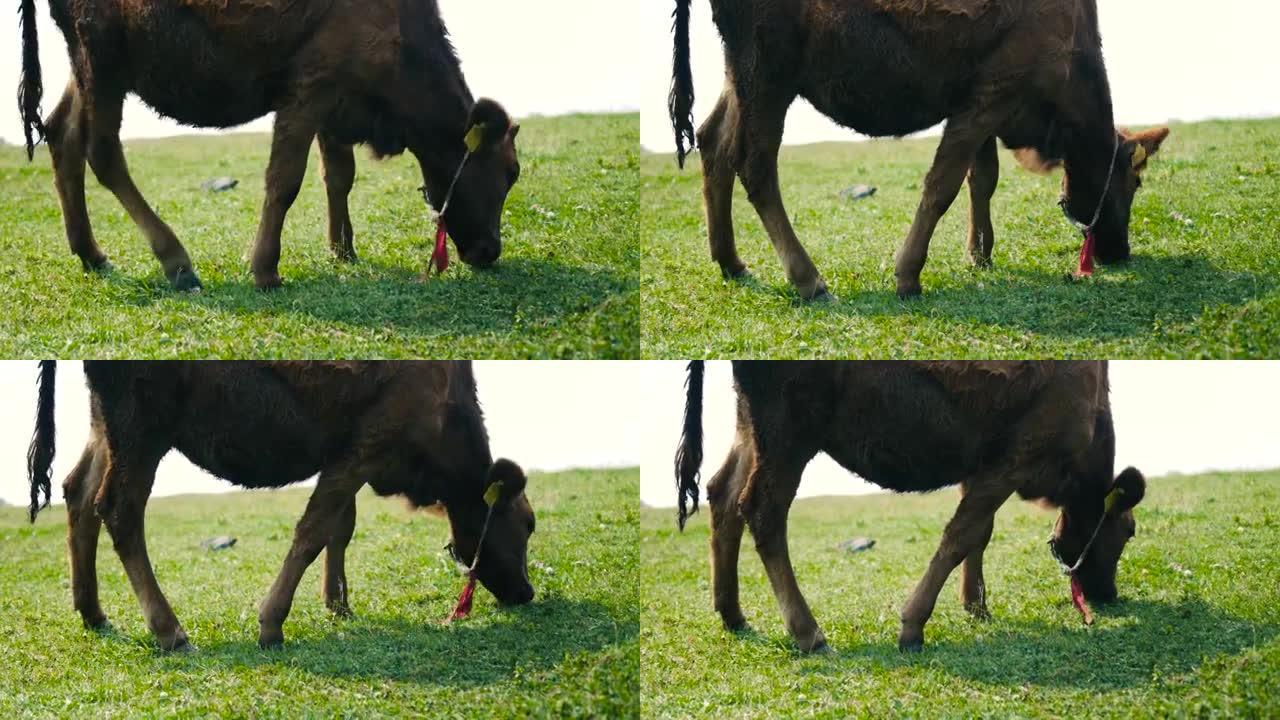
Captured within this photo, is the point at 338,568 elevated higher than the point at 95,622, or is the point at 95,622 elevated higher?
the point at 338,568

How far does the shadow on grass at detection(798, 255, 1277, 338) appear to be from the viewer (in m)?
11.5

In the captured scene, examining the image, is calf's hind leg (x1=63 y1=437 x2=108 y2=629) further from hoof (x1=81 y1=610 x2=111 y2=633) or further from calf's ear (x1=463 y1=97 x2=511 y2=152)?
calf's ear (x1=463 y1=97 x2=511 y2=152)

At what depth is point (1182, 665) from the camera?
33.9 feet

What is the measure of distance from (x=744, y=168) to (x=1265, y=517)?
19.7 feet

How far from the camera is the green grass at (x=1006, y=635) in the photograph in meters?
9.88

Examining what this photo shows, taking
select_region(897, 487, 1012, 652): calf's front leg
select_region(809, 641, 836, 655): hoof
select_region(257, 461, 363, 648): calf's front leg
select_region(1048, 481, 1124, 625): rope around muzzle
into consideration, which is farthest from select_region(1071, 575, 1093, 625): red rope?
select_region(257, 461, 363, 648): calf's front leg

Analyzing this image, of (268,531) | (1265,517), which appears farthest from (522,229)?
(1265,517)

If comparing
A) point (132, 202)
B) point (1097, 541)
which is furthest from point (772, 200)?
point (132, 202)

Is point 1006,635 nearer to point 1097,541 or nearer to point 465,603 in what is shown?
point 1097,541

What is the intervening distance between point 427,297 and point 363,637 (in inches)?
106

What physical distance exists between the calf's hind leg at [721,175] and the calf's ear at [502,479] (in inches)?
98.9

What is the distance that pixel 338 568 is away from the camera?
1192cm

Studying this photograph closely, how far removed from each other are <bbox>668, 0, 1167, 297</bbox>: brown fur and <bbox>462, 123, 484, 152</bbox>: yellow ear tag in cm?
157

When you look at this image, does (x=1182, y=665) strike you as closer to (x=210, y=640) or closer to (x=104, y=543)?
(x=210, y=640)
